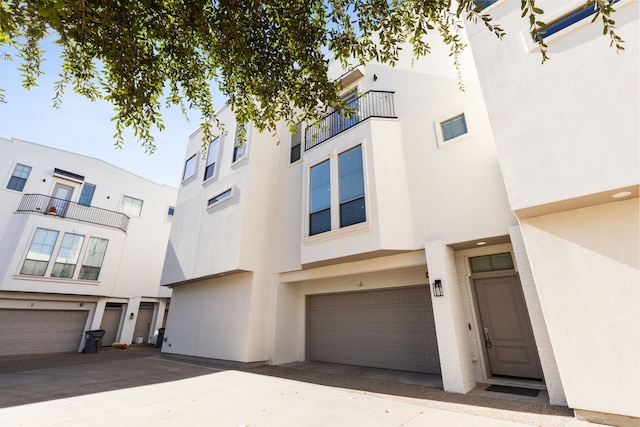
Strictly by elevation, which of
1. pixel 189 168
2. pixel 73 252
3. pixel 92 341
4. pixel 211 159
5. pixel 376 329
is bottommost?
pixel 92 341

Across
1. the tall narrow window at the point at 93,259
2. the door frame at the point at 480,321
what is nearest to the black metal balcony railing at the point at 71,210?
the tall narrow window at the point at 93,259

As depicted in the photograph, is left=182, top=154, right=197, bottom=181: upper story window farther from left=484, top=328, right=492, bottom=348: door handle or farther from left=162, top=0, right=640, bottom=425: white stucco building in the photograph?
left=484, top=328, right=492, bottom=348: door handle

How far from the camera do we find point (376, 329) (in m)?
8.36

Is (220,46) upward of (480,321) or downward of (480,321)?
upward

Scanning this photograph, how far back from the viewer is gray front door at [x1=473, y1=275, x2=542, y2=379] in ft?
19.4

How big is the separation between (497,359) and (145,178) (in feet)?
70.5

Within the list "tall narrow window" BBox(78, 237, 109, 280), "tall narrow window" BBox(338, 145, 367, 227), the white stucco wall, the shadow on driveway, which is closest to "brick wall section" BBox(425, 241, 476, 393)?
the white stucco wall

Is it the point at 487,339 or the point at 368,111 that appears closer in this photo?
the point at 487,339

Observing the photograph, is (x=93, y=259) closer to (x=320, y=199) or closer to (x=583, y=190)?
(x=320, y=199)

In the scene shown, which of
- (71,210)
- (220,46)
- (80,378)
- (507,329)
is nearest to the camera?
(220,46)

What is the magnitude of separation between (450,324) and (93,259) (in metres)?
18.3

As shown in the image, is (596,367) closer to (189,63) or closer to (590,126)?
(590,126)

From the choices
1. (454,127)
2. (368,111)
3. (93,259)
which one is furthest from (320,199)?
(93,259)

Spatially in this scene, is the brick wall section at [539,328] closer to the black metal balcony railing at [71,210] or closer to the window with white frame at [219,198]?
the window with white frame at [219,198]
